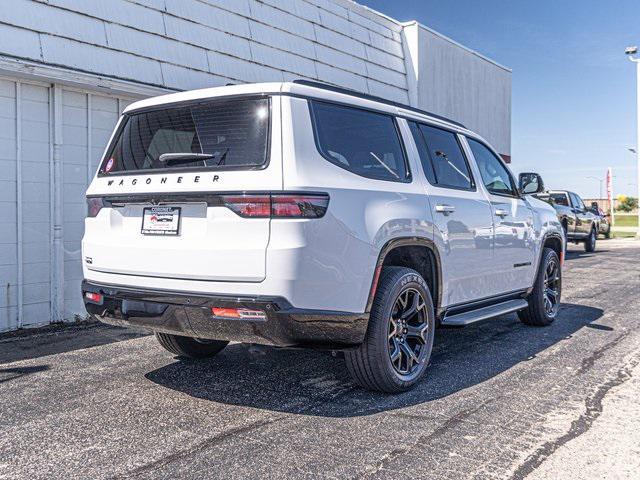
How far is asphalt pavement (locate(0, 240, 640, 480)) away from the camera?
3016 millimetres

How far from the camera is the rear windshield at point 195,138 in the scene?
356 centimetres

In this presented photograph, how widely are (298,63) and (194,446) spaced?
25.2 ft

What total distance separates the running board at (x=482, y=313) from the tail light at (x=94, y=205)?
8.45 ft

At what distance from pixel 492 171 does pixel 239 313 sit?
3304 millimetres

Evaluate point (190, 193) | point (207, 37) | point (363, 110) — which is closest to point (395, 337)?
point (363, 110)

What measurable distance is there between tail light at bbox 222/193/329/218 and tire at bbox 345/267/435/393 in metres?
0.83

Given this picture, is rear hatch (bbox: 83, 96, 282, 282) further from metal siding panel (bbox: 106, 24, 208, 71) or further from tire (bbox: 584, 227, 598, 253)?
tire (bbox: 584, 227, 598, 253)

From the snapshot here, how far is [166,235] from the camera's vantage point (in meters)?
3.67

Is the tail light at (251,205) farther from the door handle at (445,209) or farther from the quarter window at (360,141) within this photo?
the door handle at (445,209)

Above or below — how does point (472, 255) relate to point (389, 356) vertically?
above

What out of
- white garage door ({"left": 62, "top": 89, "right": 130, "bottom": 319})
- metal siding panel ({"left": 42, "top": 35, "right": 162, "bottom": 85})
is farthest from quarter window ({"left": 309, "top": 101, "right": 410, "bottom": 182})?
white garage door ({"left": 62, "top": 89, "right": 130, "bottom": 319})

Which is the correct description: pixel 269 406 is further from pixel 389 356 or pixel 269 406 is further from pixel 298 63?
pixel 298 63

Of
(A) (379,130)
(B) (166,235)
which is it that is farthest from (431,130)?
(B) (166,235)

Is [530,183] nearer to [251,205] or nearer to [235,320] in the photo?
[251,205]
